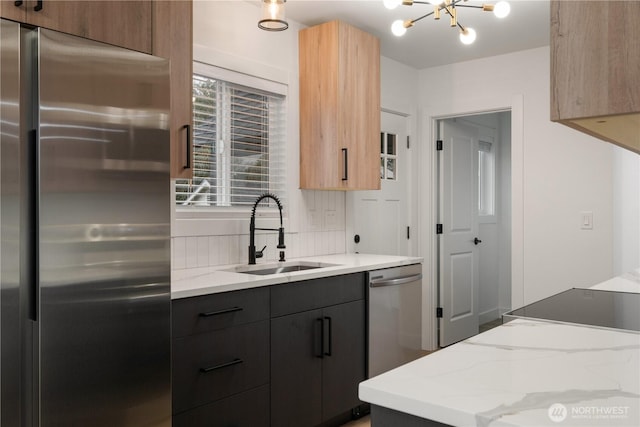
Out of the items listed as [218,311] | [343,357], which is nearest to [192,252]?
[218,311]

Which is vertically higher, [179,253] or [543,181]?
[543,181]

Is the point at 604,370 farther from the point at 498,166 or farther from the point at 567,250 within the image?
the point at 498,166

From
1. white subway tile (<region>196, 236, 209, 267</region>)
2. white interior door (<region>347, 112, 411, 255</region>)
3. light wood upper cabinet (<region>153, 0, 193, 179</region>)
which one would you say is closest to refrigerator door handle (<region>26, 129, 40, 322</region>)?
light wood upper cabinet (<region>153, 0, 193, 179</region>)

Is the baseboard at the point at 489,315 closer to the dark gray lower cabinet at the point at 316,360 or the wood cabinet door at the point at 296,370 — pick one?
the dark gray lower cabinet at the point at 316,360

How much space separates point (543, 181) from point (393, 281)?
1.65 metres

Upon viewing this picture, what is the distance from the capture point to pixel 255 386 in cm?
242

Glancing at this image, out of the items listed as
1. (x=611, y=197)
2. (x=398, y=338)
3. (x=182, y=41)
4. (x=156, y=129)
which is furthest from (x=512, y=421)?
(x=611, y=197)

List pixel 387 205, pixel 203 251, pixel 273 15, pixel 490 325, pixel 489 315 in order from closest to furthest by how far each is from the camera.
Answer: pixel 273 15, pixel 203 251, pixel 387 205, pixel 490 325, pixel 489 315

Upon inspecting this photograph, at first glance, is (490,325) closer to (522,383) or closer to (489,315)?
(489,315)

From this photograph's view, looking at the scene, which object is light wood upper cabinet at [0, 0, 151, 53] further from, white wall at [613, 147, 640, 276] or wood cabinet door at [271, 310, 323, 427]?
white wall at [613, 147, 640, 276]

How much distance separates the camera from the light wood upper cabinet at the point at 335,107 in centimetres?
336

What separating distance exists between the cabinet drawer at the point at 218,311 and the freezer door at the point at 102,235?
4.2 inches

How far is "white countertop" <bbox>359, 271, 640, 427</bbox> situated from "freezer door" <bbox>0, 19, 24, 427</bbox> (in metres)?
1.18

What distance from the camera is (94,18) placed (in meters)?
1.90
